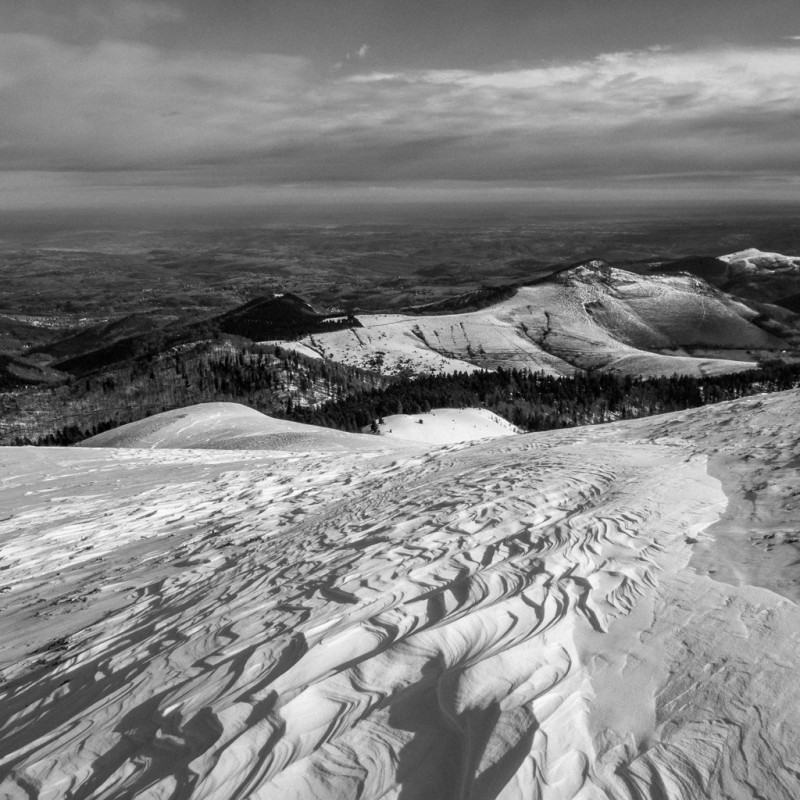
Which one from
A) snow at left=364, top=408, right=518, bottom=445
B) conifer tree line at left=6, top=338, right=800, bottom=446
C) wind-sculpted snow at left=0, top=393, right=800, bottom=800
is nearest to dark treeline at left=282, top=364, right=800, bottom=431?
conifer tree line at left=6, top=338, right=800, bottom=446

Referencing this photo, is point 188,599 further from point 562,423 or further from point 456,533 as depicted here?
point 562,423

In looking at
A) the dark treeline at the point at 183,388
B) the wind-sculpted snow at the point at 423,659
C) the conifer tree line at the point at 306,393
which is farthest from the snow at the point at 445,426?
the wind-sculpted snow at the point at 423,659

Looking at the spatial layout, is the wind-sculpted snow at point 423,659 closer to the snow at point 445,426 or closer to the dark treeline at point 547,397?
the snow at point 445,426

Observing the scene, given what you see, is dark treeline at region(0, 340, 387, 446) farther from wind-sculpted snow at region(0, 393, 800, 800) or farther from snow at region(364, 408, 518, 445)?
wind-sculpted snow at region(0, 393, 800, 800)

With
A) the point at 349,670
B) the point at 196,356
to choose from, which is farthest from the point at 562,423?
the point at 349,670

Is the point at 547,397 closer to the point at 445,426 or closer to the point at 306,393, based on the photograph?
the point at 445,426
